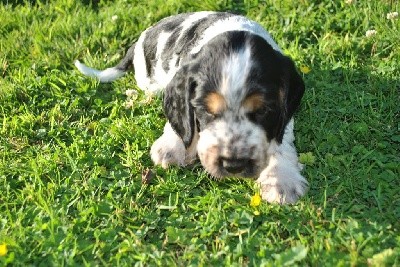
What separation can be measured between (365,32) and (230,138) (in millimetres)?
2737

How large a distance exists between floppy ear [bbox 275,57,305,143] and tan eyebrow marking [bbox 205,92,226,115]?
42 centimetres

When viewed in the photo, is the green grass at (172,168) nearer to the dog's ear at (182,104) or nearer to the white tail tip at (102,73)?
the white tail tip at (102,73)

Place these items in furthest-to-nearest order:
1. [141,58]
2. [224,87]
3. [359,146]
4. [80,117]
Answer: [141,58] < [80,117] < [359,146] < [224,87]

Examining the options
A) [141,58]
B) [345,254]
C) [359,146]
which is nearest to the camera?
[345,254]

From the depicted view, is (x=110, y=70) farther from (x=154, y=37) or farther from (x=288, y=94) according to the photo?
(x=288, y=94)

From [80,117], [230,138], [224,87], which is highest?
[224,87]

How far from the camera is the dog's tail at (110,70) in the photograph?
5652 millimetres

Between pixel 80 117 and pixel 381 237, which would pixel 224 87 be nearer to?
pixel 381 237

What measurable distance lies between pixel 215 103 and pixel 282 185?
2.40 feet

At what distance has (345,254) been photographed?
346cm

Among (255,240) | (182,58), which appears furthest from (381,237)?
(182,58)

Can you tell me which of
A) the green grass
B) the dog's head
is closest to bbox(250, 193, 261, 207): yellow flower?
the green grass

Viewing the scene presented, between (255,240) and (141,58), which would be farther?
(141,58)

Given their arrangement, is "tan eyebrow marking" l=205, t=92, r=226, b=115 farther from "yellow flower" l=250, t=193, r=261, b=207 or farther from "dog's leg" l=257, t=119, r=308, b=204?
"yellow flower" l=250, t=193, r=261, b=207
